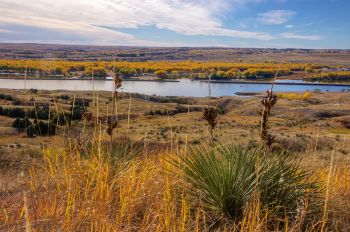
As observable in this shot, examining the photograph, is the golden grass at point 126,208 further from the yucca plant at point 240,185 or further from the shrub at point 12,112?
the shrub at point 12,112

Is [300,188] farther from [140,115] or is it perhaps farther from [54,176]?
[140,115]

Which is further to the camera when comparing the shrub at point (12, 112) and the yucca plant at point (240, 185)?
the shrub at point (12, 112)

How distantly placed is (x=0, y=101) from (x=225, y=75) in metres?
97.0

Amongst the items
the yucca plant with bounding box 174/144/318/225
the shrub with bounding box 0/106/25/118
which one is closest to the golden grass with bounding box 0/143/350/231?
the yucca plant with bounding box 174/144/318/225

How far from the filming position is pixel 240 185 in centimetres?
356

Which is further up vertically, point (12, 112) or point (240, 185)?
point (240, 185)

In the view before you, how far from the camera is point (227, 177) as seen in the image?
353cm

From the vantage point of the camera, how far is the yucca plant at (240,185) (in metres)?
3.49

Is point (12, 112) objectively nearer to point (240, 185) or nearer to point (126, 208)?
point (126, 208)

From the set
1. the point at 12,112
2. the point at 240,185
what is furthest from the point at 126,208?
the point at 12,112

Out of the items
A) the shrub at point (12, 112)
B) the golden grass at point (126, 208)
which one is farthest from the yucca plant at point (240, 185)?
the shrub at point (12, 112)

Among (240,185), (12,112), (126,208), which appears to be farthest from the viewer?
(12,112)

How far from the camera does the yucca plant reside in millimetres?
3486

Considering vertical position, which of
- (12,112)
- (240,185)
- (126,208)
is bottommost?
(12,112)
